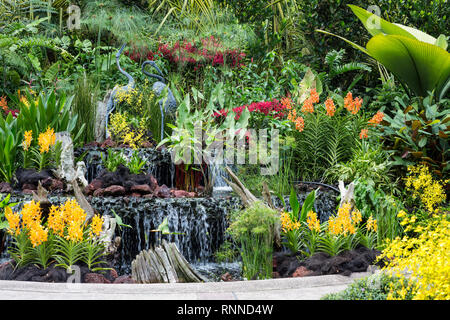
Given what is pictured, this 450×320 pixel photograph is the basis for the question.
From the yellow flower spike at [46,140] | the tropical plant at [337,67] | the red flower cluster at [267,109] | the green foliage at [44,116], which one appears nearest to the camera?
the yellow flower spike at [46,140]

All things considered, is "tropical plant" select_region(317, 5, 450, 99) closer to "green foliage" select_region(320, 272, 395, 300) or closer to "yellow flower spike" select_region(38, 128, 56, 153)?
"green foliage" select_region(320, 272, 395, 300)

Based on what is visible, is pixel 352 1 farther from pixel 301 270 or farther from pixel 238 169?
pixel 301 270

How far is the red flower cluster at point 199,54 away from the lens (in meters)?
9.48

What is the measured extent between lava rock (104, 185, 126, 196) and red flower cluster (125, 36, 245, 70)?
4343mm

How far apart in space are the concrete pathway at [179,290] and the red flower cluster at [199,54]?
637 centimetres

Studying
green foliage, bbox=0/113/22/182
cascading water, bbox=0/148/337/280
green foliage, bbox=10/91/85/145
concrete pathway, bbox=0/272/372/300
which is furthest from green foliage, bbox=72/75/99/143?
concrete pathway, bbox=0/272/372/300

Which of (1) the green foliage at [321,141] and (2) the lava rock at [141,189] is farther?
(1) the green foliage at [321,141]

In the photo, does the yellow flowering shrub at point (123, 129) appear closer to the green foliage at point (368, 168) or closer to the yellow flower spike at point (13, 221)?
the green foliage at point (368, 168)

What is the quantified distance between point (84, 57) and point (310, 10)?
4.34m

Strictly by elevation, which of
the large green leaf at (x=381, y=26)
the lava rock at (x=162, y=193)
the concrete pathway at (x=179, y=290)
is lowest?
the concrete pathway at (x=179, y=290)

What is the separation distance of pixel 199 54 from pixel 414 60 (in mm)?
4384

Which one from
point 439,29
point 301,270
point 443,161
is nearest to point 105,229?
point 301,270

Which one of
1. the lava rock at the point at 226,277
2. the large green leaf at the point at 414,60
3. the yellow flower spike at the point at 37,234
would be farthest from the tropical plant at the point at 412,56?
the yellow flower spike at the point at 37,234

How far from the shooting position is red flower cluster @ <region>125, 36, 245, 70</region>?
31.1ft
